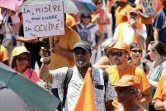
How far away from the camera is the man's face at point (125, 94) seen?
20.9ft

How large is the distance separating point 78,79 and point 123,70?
1.02 metres

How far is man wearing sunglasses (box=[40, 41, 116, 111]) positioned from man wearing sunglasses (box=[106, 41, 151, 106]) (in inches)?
27.1

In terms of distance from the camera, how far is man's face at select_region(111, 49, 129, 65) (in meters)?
7.96

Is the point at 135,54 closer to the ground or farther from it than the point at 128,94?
closer to the ground

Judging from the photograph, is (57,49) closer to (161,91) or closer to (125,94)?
(161,91)

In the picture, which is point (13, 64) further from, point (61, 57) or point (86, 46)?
point (86, 46)

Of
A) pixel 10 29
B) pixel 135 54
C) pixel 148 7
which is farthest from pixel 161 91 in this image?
pixel 148 7

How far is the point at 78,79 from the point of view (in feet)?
23.2

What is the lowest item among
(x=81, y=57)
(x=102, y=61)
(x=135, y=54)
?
(x=102, y=61)

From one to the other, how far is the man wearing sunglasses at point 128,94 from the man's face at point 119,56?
1.36 m

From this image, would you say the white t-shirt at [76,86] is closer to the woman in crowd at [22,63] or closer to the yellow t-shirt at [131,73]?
the yellow t-shirt at [131,73]

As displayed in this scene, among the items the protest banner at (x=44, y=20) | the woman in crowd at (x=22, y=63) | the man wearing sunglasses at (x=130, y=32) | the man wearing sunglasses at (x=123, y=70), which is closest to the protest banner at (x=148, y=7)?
the man wearing sunglasses at (x=130, y=32)

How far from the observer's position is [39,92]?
16.1ft

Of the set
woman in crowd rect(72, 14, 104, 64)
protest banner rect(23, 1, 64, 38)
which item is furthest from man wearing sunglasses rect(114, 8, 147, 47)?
protest banner rect(23, 1, 64, 38)
